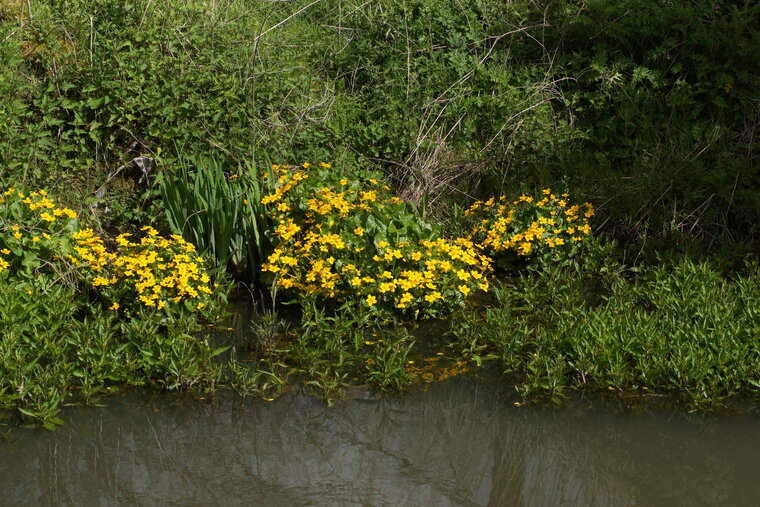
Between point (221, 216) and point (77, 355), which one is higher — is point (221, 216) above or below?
above

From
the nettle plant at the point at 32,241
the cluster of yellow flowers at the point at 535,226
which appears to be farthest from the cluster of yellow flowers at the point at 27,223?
the cluster of yellow flowers at the point at 535,226

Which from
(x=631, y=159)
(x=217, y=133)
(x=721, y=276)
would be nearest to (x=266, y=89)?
(x=217, y=133)

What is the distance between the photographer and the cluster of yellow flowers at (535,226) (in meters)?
6.11

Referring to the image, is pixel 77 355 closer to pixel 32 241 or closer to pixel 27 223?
pixel 32 241

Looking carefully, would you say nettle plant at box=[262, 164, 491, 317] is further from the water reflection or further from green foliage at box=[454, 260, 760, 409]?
the water reflection

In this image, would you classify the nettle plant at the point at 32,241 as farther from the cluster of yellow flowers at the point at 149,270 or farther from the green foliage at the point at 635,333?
the green foliage at the point at 635,333

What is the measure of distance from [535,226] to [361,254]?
1.27 meters

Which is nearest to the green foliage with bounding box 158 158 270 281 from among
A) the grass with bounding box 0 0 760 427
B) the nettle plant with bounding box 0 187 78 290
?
the grass with bounding box 0 0 760 427

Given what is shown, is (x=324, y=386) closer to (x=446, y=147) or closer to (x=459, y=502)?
(x=459, y=502)

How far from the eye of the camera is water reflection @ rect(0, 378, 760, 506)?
4.04 m

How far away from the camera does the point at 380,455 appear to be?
4328 millimetres

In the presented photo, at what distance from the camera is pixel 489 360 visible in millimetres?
Result: 5148

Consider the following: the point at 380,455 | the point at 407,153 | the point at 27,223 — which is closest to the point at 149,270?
the point at 27,223

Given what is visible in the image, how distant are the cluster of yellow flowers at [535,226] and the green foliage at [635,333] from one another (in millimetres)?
253
